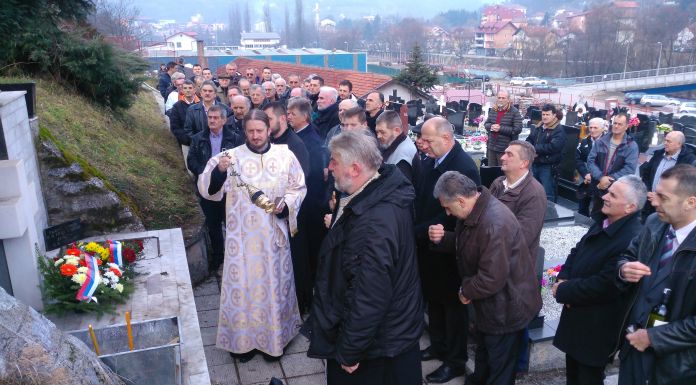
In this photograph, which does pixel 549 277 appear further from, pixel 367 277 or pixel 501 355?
pixel 367 277

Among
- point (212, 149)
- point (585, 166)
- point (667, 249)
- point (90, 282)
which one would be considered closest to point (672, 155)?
point (585, 166)

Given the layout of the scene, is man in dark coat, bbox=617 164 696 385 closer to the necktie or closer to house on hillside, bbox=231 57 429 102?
the necktie

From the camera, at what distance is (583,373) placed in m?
3.50

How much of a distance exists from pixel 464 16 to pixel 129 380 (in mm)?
201743

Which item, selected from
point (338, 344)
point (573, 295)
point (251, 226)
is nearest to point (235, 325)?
point (251, 226)

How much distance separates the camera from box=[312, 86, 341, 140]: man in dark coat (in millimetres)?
6715

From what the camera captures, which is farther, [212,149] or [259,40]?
[259,40]

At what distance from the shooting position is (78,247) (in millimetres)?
4328

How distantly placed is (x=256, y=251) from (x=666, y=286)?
267cm

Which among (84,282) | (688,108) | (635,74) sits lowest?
(688,108)

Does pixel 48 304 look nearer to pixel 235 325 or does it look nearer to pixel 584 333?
pixel 235 325

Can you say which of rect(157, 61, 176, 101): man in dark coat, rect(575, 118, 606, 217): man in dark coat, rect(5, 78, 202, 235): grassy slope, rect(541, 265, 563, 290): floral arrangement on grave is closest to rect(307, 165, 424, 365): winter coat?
rect(541, 265, 563, 290): floral arrangement on grave

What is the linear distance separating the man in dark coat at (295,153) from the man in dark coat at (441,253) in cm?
106

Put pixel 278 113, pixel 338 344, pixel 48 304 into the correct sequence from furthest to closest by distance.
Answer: pixel 278 113
pixel 48 304
pixel 338 344
